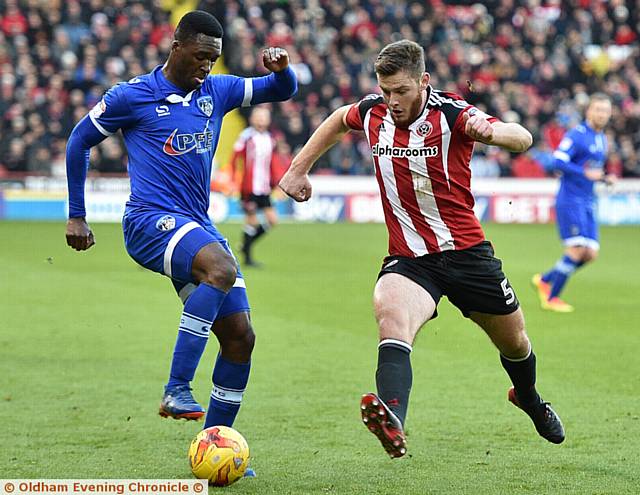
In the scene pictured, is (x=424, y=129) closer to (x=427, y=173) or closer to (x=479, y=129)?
(x=427, y=173)

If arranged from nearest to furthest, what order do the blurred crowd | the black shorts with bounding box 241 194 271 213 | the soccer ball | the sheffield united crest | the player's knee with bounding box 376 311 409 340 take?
the player's knee with bounding box 376 311 409 340 < the soccer ball < the sheffield united crest < the black shorts with bounding box 241 194 271 213 < the blurred crowd

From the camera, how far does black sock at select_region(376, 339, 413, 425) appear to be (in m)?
4.75

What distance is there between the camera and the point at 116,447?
19.3ft

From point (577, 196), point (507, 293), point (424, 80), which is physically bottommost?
point (577, 196)

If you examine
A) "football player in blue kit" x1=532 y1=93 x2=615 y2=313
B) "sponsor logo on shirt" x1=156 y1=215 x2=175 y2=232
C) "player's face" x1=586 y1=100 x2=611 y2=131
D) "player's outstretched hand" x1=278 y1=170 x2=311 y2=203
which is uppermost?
"player's outstretched hand" x1=278 y1=170 x2=311 y2=203

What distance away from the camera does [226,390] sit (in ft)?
18.3

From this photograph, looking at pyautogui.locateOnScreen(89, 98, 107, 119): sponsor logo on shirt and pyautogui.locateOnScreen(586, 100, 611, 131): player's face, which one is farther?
pyautogui.locateOnScreen(586, 100, 611, 131): player's face

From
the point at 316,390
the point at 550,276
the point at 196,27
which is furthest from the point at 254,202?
the point at 196,27

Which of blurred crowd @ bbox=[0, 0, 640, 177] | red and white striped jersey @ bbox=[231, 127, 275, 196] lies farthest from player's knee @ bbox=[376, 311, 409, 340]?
blurred crowd @ bbox=[0, 0, 640, 177]

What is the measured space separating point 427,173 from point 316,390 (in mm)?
2654

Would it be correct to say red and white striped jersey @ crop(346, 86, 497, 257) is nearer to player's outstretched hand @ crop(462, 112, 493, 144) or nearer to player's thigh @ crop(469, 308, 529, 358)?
player's outstretched hand @ crop(462, 112, 493, 144)

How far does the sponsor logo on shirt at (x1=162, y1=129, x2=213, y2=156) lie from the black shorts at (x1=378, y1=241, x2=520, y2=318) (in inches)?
46.5

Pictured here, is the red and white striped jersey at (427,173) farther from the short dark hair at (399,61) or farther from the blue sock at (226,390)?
the blue sock at (226,390)

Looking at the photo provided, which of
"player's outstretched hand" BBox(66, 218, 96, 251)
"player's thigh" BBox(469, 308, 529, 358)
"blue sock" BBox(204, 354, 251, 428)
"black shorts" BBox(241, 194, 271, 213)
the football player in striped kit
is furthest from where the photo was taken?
"black shorts" BBox(241, 194, 271, 213)
